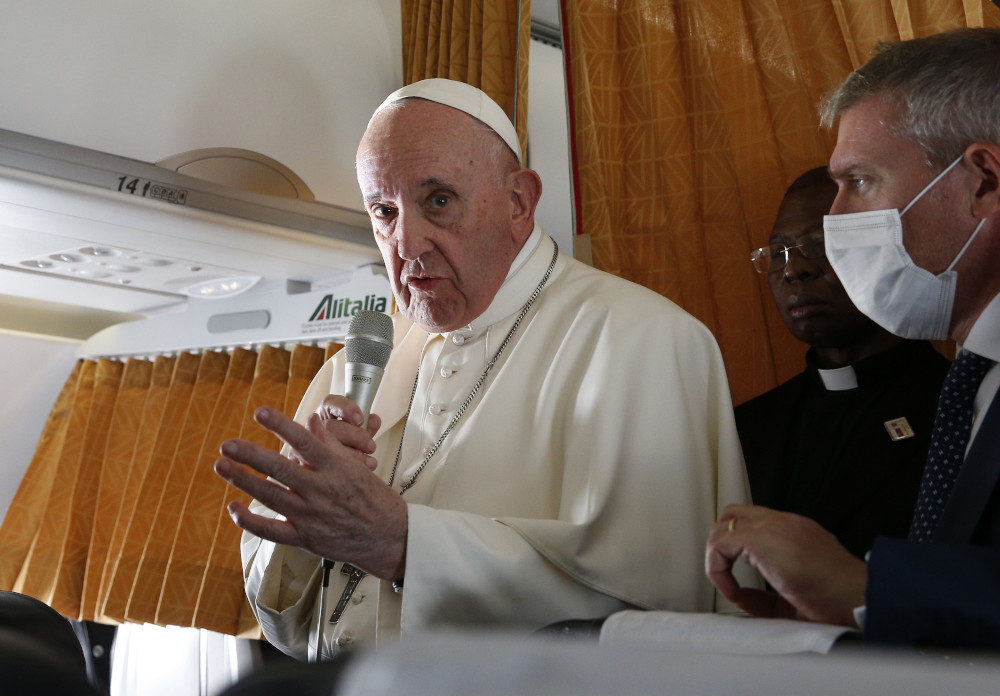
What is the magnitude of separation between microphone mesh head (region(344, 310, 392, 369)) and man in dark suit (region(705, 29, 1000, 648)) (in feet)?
Answer: 2.31

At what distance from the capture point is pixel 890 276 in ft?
5.06

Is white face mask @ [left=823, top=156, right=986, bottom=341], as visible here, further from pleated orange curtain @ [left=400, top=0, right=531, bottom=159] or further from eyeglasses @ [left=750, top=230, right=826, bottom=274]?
pleated orange curtain @ [left=400, top=0, right=531, bottom=159]

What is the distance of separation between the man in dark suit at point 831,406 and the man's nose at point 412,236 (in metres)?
0.76

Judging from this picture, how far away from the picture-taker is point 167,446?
15.1ft

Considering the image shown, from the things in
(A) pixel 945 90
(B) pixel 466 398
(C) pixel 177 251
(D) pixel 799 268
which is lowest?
(B) pixel 466 398

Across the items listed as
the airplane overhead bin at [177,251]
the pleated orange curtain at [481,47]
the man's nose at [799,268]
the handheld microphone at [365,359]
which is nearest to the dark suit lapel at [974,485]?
the man's nose at [799,268]

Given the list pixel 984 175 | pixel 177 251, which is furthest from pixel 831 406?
pixel 177 251

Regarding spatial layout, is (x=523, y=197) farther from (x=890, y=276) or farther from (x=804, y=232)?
(x=890, y=276)

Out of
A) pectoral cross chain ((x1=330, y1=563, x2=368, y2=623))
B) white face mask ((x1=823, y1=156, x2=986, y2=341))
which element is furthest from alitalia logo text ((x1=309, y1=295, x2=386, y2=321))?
white face mask ((x1=823, y1=156, x2=986, y2=341))

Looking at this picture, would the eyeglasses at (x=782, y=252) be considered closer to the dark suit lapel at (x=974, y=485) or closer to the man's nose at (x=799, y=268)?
the man's nose at (x=799, y=268)

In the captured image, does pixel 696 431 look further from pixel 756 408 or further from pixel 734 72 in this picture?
pixel 734 72

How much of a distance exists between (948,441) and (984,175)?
1.43ft

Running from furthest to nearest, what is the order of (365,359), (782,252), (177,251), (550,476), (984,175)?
1. (177,251)
2. (782,252)
3. (550,476)
4. (365,359)
5. (984,175)

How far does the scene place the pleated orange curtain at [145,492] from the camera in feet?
13.5
